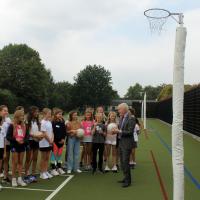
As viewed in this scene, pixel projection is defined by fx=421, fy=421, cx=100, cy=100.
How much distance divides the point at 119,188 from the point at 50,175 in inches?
86.1

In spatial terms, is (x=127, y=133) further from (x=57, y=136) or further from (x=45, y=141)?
(x=57, y=136)

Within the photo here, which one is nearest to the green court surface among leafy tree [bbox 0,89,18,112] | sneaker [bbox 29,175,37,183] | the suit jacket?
sneaker [bbox 29,175,37,183]

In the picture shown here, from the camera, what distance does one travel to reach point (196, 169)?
13156mm

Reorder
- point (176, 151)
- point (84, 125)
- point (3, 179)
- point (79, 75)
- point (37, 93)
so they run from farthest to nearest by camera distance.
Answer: point (79, 75)
point (37, 93)
point (84, 125)
point (3, 179)
point (176, 151)

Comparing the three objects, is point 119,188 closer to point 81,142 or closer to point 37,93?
point 81,142

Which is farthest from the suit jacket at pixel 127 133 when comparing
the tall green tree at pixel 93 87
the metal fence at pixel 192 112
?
the tall green tree at pixel 93 87

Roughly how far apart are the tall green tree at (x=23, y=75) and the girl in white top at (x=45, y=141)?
64.7 m

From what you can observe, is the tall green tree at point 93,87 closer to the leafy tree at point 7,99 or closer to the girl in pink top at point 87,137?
the leafy tree at point 7,99

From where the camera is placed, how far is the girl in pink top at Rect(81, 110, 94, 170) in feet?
40.9

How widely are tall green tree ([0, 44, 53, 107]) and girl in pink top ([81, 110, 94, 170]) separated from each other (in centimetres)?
6327

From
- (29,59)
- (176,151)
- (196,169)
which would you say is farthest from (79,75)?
(176,151)

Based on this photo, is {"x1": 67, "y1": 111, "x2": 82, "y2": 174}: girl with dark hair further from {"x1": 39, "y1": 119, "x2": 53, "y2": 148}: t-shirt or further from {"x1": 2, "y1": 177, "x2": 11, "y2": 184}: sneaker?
Result: {"x1": 2, "y1": 177, "x2": 11, "y2": 184}: sneaker

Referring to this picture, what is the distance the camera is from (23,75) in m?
75.2

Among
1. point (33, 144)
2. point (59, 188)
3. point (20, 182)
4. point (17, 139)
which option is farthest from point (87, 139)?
point (17, 139)
